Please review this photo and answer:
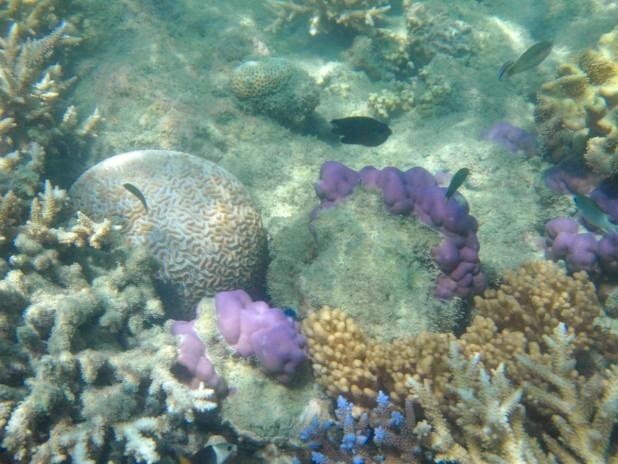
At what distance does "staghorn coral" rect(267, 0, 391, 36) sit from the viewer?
773cm

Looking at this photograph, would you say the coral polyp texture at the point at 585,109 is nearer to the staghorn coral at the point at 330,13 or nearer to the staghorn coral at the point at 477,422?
the staghorn coral at the point at 477,422

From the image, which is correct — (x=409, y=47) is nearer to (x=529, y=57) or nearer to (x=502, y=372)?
(x=529, y=57)

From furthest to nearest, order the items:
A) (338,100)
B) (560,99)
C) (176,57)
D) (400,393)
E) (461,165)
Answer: (338,100) < (176,57) < (461,165) < (560,99) < (400,393)

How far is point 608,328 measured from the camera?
3.64 m

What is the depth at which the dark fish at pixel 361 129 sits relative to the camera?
459 cm

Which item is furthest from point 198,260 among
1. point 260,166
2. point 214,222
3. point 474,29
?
point 474,29

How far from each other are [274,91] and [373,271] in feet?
11.7

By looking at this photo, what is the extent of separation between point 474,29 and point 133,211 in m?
7.34

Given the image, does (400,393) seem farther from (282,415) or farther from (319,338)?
(282,415)

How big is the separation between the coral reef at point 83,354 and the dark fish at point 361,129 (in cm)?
248

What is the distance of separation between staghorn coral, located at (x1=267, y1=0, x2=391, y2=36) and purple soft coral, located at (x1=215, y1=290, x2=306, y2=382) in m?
6.05

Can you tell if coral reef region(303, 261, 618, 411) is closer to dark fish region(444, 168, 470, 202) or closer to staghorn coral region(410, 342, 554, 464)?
staghorn coral region(410, 342, 554, 464)

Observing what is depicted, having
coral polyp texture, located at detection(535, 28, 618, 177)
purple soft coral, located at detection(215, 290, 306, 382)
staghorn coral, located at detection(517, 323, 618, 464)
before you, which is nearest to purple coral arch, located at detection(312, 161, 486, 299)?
staghorn coral, located at detection(517, 323, 618, 464)

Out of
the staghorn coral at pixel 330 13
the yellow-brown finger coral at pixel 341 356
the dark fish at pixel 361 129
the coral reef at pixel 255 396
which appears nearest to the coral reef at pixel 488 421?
the yellow-brown finger coral at pixel 341 356
